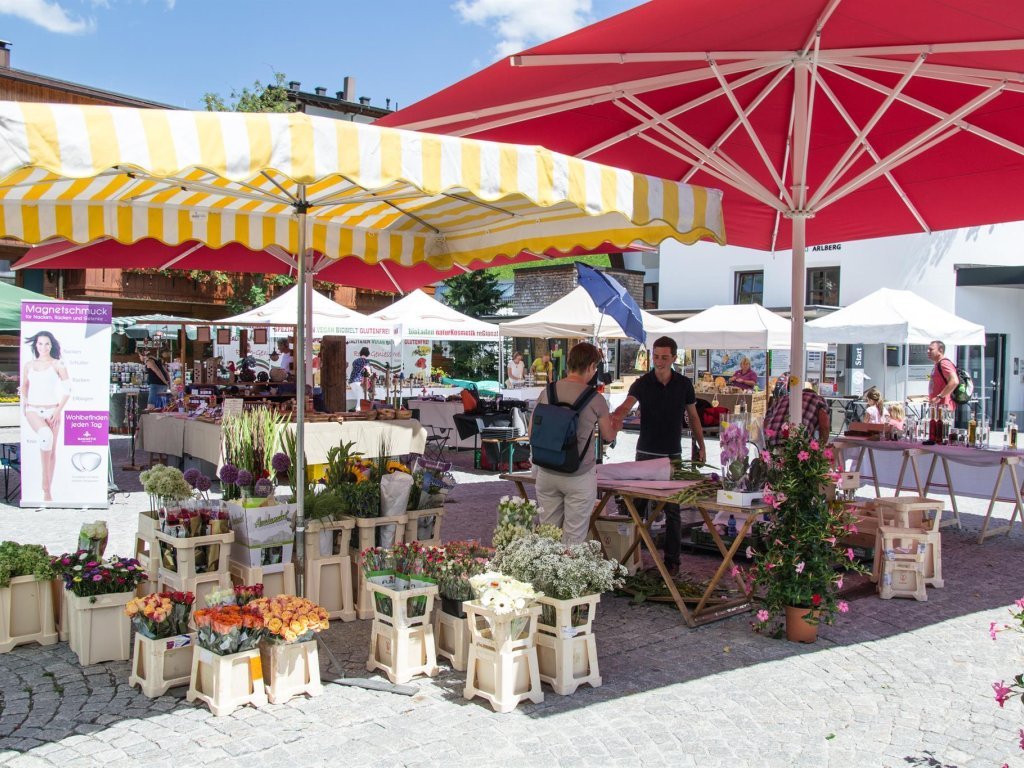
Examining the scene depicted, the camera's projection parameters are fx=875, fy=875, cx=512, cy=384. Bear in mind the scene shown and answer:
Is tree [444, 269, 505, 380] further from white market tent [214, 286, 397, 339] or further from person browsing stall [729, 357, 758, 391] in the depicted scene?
white market tent [214, 286, 397, 339]

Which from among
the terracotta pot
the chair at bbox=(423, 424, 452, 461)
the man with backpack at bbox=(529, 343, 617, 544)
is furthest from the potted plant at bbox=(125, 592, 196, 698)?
the chair at bbox=(423, 424, 452, 461)

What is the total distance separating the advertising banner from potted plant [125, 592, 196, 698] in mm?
5079

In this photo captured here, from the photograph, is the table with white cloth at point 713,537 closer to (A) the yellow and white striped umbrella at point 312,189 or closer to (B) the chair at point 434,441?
(A) the yellow and white striped umbrella at point 312,189

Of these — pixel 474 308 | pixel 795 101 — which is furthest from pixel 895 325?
pixel 474 308

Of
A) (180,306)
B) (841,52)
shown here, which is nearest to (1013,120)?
(841,52)

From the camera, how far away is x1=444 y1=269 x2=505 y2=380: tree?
33.5 m

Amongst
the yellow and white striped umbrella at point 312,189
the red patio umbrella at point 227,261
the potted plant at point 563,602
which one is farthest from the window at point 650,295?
the potted plant at point 563,602

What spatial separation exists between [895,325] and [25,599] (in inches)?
449

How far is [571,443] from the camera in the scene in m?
5.04

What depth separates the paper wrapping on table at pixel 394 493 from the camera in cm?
527

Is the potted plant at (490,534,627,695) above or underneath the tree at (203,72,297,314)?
underneath

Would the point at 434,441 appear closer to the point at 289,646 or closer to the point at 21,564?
the point at 21,564

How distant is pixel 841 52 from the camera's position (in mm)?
5121

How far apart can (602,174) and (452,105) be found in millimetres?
2238
